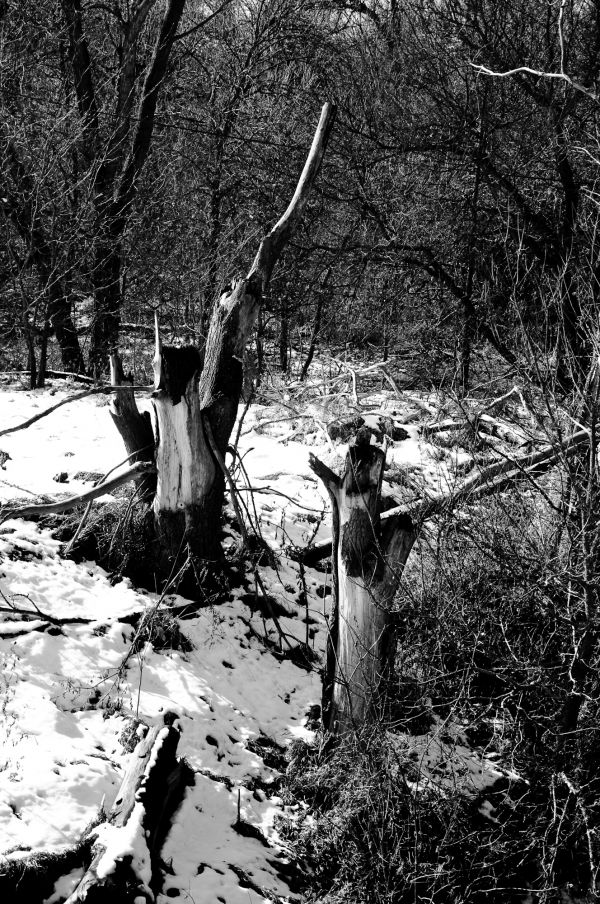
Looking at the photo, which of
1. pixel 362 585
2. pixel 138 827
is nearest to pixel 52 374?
pixel 362 585

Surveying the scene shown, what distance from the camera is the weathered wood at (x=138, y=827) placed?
10.1ft

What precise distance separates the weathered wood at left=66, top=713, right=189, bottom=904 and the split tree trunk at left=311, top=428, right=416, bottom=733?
1.07 m

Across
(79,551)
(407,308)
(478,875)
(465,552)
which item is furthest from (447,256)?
(478,875)

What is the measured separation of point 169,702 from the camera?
15.1ft

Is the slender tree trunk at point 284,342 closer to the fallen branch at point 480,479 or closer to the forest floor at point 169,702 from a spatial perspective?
the forest floor at point 169,702

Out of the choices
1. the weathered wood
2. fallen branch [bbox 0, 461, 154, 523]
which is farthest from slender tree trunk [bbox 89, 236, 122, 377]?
the weathered wood

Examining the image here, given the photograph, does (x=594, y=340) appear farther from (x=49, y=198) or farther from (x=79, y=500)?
(x=49, y=198)

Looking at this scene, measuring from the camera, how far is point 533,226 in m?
8.99

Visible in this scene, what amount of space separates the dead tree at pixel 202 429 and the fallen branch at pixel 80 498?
0.15 metres

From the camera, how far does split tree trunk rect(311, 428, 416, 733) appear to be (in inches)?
170

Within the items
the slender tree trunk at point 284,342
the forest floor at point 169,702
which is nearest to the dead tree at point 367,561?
the forest floor at point 169,702

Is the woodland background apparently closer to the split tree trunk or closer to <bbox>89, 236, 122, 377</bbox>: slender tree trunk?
<bbox>89, 236, 122, 377</bbox>: slender tree trunk

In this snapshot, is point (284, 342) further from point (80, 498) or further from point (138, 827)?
point (138, 827)

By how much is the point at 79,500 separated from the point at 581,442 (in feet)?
10.1
